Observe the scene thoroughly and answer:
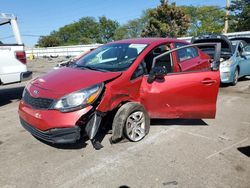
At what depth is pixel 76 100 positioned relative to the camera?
148 inches

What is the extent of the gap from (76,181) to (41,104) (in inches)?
48.8

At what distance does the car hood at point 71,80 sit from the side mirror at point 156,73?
1.82ft

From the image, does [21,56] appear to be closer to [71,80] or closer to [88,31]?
[71,80]

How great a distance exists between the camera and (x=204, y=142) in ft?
14.5

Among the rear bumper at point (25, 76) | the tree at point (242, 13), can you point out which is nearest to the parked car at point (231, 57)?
the rear bumper at point (25, 76)

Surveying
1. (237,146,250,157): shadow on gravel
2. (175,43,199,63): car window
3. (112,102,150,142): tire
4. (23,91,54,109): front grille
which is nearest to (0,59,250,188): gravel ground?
(237,146,250,157): shadow on gravel

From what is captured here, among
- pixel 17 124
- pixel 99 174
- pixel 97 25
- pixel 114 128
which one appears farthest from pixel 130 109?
pixel 97 25

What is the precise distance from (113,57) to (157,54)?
2.61 feet

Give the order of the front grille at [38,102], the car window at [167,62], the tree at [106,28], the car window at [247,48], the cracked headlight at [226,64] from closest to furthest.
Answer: the front grille at [38,102] → the car window at [167,62] → the cracked headlight at [226,64] → the car window at [247,48] → the tree at [106,28]

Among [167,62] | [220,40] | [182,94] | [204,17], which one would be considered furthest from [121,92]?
[204,17]

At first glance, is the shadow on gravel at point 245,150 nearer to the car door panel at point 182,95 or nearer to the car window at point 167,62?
the car door panel at point 182,95

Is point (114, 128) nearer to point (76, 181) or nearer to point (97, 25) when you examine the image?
point (76, 181)

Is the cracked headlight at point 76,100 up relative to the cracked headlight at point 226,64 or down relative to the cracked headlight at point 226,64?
up

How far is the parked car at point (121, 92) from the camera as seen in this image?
3752 mm
